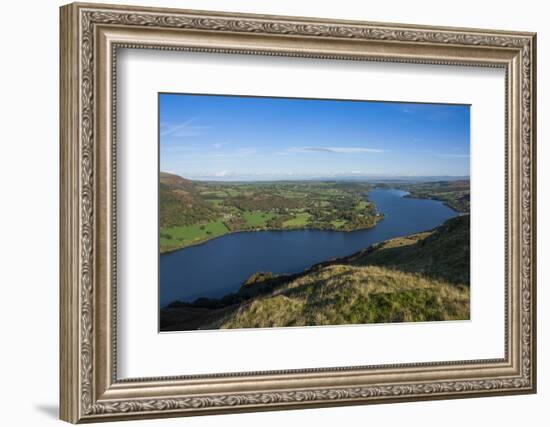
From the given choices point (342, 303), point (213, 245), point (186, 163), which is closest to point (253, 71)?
point (186, 163)

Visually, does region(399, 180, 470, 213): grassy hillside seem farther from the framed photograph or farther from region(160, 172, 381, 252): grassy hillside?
region(160, 172, 381, 252): grassy hillside

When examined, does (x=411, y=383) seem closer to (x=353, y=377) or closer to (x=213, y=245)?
(x=353, y=377)

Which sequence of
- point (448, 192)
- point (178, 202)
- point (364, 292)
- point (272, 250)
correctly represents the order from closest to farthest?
point (178, 202), point (272, 250), point (364, 292), point (448, 192)

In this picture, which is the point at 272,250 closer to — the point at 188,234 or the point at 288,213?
the point at 288,213

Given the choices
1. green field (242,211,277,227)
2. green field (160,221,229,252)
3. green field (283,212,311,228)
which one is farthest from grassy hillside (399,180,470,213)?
green field (160,221,229,252)

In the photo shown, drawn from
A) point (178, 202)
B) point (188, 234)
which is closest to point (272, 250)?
point (188, 234)
